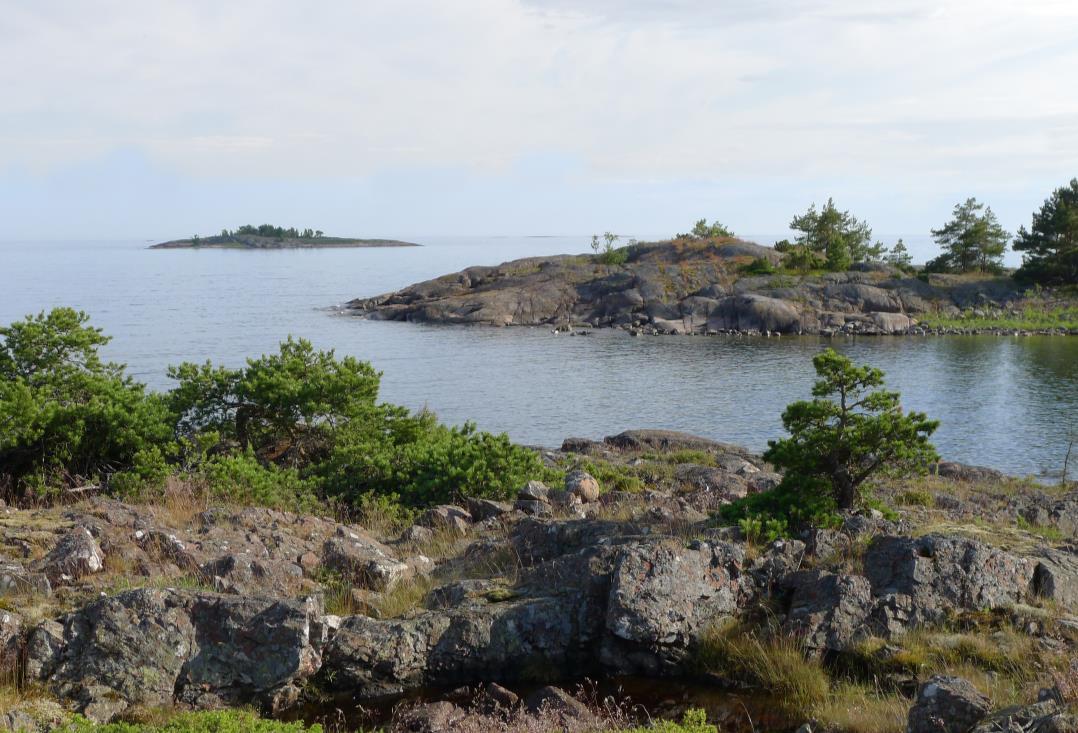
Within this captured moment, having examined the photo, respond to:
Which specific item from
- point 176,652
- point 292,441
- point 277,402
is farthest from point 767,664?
point 292,441

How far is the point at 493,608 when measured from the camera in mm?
9617

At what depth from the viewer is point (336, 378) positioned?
18.7 metres

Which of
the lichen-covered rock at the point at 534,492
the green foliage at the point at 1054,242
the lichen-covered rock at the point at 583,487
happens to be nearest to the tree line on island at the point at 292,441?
the lichen-covered rock at the point at 534,492

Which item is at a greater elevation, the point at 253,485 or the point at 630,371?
the point at 253,485

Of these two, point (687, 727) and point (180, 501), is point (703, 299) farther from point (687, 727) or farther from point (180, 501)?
point (687, 727)

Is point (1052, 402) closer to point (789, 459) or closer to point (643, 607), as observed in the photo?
point (789, 459)

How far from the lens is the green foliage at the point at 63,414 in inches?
632

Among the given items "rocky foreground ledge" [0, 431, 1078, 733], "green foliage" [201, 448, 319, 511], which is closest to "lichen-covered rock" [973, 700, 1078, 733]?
"rocky foreground ledge" [0, 431, 1078, 733]

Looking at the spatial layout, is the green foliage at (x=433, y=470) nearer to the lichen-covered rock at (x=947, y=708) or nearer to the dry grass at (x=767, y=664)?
the dry grass at (x=767, y=664)

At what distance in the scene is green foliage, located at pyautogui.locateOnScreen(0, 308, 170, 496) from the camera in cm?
1606

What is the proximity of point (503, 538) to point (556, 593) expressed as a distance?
3108 mm

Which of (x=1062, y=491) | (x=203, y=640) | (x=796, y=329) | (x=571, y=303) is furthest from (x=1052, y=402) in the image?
A: (x=571, y=303)

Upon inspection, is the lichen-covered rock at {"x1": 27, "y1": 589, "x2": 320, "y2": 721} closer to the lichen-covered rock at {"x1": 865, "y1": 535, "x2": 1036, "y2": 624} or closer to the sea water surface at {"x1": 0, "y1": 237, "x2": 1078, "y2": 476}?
the lichen-covered rock at {"x1": 865, "y1": 535, "x2": 1036, "y2": 624}

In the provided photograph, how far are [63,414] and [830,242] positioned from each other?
89.3 m
